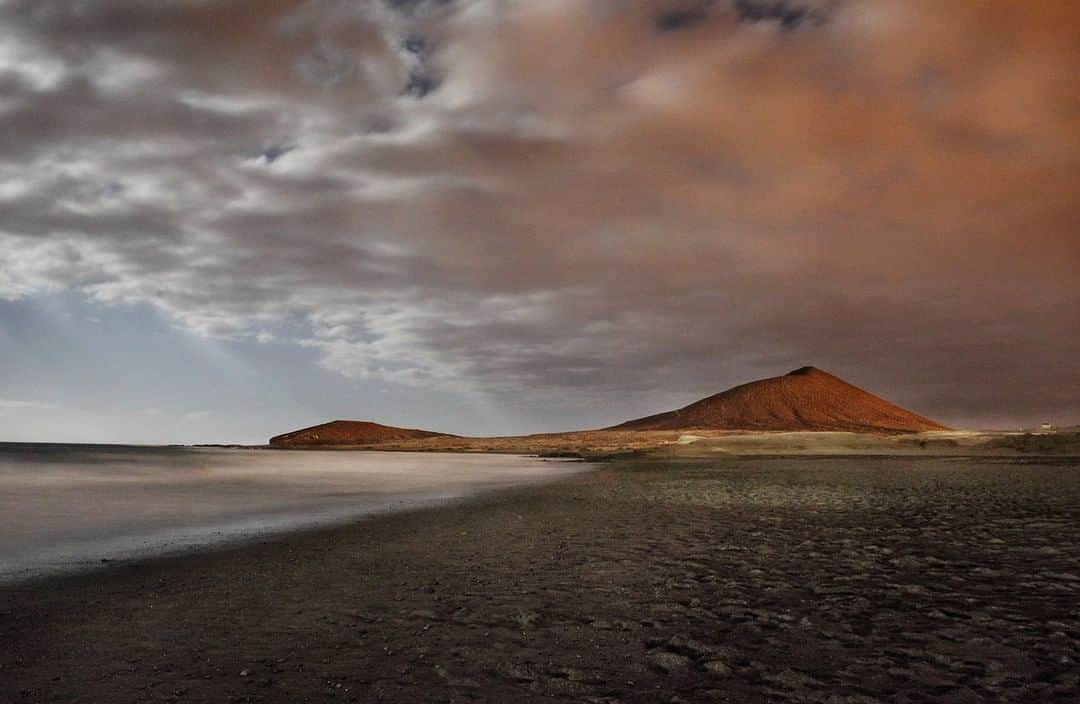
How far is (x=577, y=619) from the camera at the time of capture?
26.9ft

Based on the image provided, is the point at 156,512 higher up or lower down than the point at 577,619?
higher up

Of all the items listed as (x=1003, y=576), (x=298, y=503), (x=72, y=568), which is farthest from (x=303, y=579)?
(x=298, y=503)

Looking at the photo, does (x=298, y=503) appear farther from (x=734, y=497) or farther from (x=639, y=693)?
(x=639, y=693)

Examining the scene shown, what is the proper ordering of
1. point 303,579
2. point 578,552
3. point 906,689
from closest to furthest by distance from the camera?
1. point 906,689
2. point 303,579
3. point 578,552

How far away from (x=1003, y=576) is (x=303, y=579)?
35.9 ft

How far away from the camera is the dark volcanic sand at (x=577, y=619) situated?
5992 millimetres

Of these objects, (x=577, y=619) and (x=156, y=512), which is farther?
(x=156, y=512)

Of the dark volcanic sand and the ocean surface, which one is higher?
the ocean surface

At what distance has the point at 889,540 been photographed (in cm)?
1396

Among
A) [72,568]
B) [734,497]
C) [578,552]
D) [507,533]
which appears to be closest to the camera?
[72,568]

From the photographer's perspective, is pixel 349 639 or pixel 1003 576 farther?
pixel 1003 576

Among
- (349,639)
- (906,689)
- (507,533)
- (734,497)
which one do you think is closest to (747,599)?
(906,689)

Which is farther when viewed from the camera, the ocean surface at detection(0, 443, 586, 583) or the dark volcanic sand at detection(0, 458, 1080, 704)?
the ocean surface at detection(0, 443, 586, 583)

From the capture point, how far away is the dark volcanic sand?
5.99 metres
